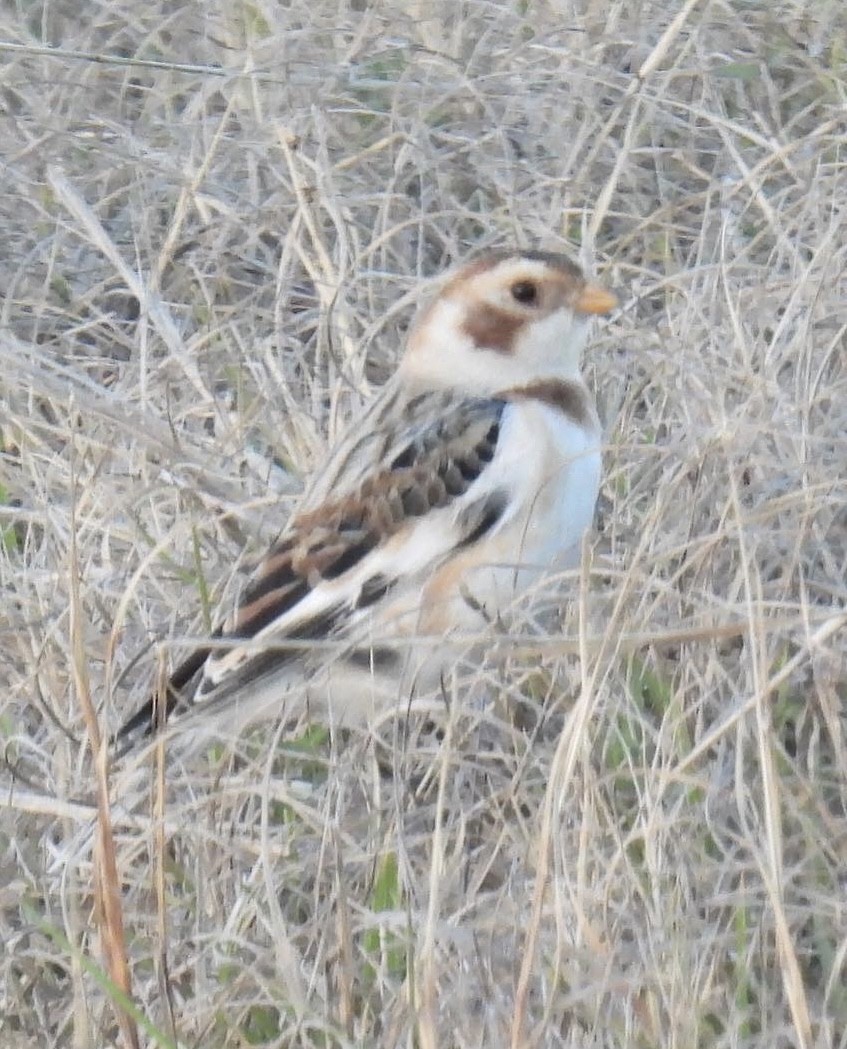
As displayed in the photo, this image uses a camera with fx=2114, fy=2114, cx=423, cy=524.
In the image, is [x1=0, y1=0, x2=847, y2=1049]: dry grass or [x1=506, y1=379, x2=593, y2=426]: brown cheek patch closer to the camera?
[x1=0, y1=0, x2=847, y2=1049]: dry grass

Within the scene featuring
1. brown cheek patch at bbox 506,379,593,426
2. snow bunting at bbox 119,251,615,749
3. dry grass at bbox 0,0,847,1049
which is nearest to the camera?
dry grass at bbox 0,0,847,1049

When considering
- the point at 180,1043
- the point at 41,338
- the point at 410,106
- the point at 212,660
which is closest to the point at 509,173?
the point at 410,106

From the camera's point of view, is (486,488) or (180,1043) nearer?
(180,1043)

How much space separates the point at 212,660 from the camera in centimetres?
268

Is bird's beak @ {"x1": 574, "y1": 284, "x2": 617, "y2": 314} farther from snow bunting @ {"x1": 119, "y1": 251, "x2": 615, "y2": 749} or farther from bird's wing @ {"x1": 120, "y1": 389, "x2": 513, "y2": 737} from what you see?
bird's wing @ {"x1": 120, "y1": 389, "x2": 513, "y2": 737}

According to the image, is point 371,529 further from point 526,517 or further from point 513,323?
point 513,323

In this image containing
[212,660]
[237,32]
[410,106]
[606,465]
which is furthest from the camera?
[237,32]

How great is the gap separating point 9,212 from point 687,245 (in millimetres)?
1271

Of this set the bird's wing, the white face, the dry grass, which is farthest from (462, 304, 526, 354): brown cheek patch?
the dry grass

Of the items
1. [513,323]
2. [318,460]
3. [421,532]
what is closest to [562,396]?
[513,323]

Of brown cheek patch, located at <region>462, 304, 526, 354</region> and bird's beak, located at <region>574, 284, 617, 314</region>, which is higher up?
bird's beak, located at <region>574, 284, 617, 314</region>

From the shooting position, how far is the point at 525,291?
2994 mm

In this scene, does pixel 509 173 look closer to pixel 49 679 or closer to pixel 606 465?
pixel 606 465

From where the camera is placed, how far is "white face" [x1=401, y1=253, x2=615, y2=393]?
2980 mm
